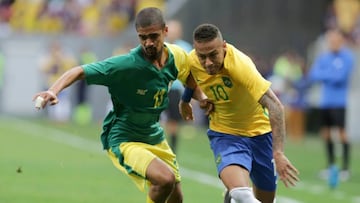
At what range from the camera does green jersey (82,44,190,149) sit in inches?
397

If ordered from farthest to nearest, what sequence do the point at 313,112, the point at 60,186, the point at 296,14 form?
1. the point at 296,14
2. the point at 313,112
3. the point at 60,186

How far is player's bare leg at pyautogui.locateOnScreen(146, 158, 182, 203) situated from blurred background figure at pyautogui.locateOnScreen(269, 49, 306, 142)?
17.8m

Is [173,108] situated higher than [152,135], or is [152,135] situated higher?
[152,135]

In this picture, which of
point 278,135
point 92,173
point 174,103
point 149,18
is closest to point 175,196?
point 278,135

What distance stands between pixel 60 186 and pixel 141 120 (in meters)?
4.93

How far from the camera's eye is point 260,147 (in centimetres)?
1088

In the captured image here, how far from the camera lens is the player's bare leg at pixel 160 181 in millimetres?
9922

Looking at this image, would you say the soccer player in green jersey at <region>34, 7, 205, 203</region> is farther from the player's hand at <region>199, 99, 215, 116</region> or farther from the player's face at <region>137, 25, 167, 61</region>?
the player's hand at <region>199, 99, 215, 116</region>

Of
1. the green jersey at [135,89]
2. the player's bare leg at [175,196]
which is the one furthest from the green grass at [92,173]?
the player's bare leg at [175,196]

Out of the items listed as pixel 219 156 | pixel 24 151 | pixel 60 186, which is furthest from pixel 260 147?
pixel 24 151

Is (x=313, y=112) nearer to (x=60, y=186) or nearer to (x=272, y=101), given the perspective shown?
(x=60, y=186)

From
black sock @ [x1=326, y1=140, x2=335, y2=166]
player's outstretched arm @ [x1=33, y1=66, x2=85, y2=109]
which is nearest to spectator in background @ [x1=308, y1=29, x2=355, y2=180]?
black sock @ [x1=326, y1=140, x2=335, y2=166]

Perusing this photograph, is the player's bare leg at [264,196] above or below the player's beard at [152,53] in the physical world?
below

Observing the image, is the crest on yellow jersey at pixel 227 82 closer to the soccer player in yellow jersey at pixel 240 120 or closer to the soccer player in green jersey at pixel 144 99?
the soccer player in yellow jersey at pixel 240 120
